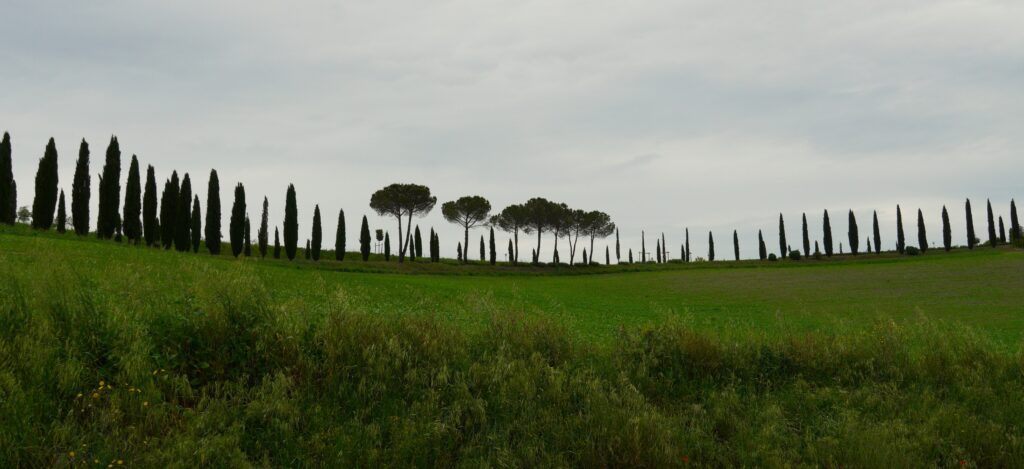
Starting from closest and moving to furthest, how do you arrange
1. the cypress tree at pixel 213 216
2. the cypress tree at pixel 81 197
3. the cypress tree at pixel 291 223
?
the cypress tree at pixel 81 197 < the cypress tree at pixel 213 216 < the cypress tree at pixel 291 223

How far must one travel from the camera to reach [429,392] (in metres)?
6.68

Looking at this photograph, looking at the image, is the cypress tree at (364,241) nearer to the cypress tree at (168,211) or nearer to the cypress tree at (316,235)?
the cypress tree at (316,235)

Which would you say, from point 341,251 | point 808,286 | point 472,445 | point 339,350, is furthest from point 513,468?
point 341,251

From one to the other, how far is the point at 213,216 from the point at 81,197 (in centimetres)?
1272

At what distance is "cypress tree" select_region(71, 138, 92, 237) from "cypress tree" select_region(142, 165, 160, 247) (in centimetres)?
537

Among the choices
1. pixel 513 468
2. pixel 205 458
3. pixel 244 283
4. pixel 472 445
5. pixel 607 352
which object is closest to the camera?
pixel 205 458

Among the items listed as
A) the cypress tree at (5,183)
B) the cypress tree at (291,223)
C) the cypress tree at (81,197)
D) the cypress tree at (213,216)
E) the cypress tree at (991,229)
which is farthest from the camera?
the cypress tree at (991,229)

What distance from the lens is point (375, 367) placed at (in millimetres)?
6980

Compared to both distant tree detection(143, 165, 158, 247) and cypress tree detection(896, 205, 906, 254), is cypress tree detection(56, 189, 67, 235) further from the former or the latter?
cypress tree detection(896, 205, 906, 254)

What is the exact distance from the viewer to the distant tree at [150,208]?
61.7m

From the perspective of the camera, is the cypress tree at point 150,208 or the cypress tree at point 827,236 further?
the cypress tree at point 827,236

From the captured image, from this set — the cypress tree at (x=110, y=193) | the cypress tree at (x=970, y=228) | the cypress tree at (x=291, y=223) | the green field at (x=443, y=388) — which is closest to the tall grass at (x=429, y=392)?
the green field at (x=443, y=388)

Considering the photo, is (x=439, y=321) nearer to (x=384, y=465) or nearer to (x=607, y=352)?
(x=607, y=352)

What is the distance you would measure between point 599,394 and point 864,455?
3002mm
